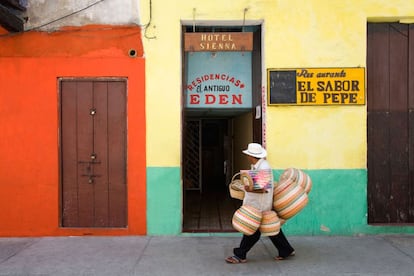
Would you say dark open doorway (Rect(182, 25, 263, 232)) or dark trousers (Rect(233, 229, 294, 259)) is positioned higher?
dark open doorway (Rect(182, 25, 263, 232))

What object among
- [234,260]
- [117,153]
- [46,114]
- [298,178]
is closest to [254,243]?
[234,260]

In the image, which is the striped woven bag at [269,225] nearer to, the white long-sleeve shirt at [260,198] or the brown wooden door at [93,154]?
the white long-sleeve shirt at [260,198]

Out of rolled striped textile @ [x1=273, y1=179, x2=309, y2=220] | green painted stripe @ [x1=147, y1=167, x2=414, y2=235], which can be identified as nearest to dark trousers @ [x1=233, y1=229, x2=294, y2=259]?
rolled striped textile @ [x1=273, y1=179, x2=309, y2=220]

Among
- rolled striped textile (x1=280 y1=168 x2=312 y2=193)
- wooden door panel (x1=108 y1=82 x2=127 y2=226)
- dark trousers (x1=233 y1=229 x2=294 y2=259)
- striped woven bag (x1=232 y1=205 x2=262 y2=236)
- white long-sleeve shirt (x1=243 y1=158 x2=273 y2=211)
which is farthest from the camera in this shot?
wooden door panel (x1=108 y1=82 x2=127 y2=226)

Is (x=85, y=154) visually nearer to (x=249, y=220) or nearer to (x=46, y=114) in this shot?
(x=46, y=114)

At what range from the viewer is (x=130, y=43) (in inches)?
252

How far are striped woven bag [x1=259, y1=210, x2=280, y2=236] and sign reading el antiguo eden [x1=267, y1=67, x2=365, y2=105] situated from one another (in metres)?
2.08

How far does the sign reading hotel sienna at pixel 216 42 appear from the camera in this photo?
6.36 metres

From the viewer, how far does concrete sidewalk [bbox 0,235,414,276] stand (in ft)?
16.1

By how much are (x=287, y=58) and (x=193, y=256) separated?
3373mm

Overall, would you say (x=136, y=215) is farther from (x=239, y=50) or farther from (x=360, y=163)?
(x=360, y=163)

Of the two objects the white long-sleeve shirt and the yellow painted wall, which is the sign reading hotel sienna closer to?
the yellow painted wall

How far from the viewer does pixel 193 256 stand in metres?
5.45

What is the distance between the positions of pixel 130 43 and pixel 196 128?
17.1ft
